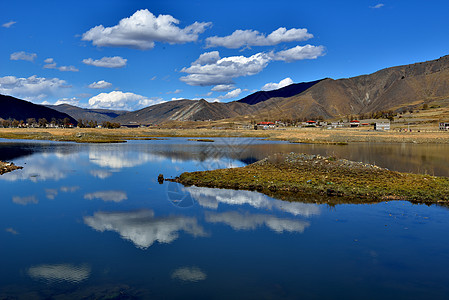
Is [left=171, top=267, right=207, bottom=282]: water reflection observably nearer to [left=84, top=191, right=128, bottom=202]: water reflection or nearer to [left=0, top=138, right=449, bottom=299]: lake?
[left=0, top=138, right=449, bottom=299]: lake

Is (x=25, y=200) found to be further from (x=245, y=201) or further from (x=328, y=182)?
(x=328, y=182)

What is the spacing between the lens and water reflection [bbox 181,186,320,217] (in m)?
27.8

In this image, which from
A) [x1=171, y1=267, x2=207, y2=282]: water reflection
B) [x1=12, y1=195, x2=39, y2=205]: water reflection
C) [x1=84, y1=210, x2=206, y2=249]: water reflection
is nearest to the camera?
[x1=171, y1=267, x2=207, y2=282]: water reflection

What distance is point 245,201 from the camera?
3064 centimetres

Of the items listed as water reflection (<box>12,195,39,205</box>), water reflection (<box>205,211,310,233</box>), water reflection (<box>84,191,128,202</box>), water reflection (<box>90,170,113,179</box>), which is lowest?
water reflection (<box>205,211,310,233</box>)

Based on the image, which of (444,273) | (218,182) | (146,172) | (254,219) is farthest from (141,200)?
(444,273)

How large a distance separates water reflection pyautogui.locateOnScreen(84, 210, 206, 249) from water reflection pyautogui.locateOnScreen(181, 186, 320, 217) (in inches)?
201

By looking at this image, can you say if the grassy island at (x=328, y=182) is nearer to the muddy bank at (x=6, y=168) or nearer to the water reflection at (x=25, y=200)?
the water reflection at (x=25, y=200)

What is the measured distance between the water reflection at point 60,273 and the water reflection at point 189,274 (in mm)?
4474

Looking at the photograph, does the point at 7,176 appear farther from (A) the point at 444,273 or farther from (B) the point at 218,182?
(A) the point at 444,273

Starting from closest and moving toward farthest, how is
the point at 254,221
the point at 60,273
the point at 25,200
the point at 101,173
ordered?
1. the point at 60,273
2. the point at 254,221
3. the point at 25,200
4. the point at 101,173

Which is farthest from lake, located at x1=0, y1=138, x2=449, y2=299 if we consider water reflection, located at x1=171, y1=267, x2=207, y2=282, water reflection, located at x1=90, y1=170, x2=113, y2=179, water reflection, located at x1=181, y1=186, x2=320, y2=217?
water reflection, located at x1=90, y1=170, x2=113, y2=179

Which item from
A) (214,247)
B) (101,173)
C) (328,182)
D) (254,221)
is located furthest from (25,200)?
(328,182)

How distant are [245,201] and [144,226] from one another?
1087cm
